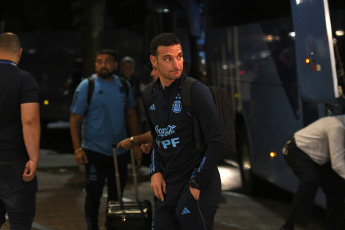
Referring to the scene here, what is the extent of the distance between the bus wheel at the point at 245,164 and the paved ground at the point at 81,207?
6.5 inches

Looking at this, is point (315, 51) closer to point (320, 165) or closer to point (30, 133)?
point (320, 165)

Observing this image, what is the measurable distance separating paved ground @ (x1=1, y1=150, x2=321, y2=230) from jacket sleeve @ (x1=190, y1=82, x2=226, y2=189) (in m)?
3.72

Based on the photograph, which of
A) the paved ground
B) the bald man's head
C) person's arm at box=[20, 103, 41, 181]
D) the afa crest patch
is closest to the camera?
the afa crest patch

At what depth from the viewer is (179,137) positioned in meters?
4.88

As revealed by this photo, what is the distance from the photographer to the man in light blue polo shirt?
24.2 ft

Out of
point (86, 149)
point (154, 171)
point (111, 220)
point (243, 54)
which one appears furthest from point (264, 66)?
point (154, 171)

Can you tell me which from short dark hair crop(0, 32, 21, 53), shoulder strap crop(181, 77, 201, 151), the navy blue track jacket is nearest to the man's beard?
short dark hair crop(0, 32, 21, 53)

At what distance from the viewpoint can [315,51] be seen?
23.9 feet

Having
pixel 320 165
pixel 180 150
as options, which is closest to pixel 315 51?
pixel 320 165

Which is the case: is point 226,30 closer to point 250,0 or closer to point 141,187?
point 250,0

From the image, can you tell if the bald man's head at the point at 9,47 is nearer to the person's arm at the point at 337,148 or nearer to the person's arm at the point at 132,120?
the person's arm at the point at 132,120

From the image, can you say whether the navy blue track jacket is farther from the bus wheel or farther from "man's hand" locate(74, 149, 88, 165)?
the bus wheel

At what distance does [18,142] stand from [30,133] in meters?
0.14

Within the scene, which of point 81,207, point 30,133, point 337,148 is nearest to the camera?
point 30,133
